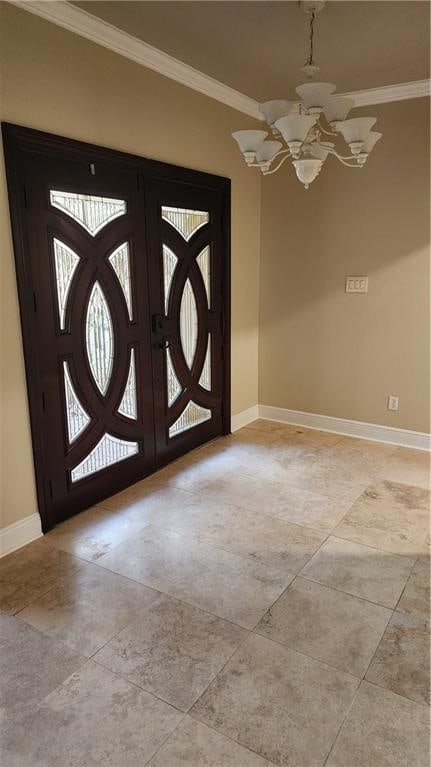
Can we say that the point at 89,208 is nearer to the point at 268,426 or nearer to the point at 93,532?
the point at 93,532

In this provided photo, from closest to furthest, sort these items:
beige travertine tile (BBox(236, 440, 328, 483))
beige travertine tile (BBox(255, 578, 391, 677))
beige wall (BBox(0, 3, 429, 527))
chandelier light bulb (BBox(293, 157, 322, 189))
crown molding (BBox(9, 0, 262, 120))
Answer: beige travertine tile (BBox(255, 578, 391, 677)), chandelier light bulb (BBox(293, 157, 322, 189)), crown molding (BBox(9, 0, 262, 120)), beige wall (BBox(0, 3, 429, 527)), beige travertine tile (BBox(236, 440, 328, 483))

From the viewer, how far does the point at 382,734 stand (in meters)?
1.64

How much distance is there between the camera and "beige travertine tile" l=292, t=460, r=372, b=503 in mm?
3314

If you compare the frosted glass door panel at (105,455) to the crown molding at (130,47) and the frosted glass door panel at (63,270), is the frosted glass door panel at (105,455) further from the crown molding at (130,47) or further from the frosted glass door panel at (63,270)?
the crown molding at (130,47)

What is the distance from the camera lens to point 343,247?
4109mm

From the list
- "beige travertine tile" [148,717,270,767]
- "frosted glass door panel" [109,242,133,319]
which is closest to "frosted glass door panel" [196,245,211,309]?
"frosted glass door panel" [109,242,133,319]

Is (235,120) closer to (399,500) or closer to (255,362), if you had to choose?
(255,362)

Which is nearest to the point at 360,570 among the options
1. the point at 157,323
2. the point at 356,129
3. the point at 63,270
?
the point at 157,323

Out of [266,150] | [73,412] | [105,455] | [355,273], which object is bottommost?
[105,455]

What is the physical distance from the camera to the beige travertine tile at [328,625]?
197 cm

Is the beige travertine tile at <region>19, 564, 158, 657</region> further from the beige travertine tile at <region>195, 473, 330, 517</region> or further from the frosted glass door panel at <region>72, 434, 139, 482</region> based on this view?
the beige travertine tile at <region>195, 473, 330, 517</region>

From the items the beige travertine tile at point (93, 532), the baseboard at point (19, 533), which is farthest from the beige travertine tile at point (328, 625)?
the baseboard at point (19, 533)

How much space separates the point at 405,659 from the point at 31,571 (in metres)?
1.74

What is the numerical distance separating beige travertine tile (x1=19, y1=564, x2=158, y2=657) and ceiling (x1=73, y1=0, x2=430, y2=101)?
2783 millimetres
